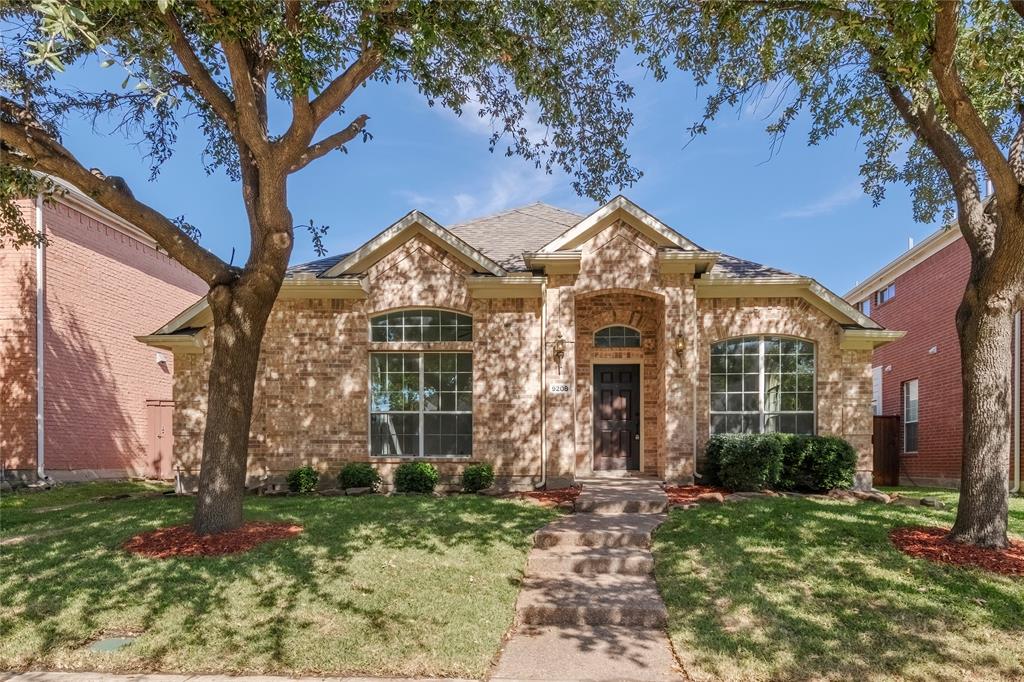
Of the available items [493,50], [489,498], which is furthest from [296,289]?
[493,50]

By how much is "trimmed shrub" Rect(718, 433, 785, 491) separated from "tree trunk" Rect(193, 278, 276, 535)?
7.96 metres

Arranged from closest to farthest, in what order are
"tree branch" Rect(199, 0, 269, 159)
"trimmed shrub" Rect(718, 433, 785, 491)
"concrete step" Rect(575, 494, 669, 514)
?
"tree branch" Rect(199, 0, 269, 159) → "concrete step" Rect(575, 494, 669, 514) → "trimmed shrub" Rect(718, 433, 785, 491)

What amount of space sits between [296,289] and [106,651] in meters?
7.54

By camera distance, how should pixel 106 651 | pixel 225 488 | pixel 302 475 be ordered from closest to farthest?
pixel 106 651
pixel 225 488
pixel 302 475

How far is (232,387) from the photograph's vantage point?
7.68 metres

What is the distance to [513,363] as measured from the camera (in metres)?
11.8

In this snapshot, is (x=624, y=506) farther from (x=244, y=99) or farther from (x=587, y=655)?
(x=244, y=99)

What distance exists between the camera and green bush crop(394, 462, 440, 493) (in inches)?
446

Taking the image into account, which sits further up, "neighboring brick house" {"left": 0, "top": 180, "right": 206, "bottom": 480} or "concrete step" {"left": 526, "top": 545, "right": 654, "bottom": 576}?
"neighboring brick house" {"left": 0, "top": 180, "right": 206, "bottom": 480}

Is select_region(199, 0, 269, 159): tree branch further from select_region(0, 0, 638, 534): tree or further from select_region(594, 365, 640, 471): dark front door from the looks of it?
select_region(594, 365, 640, 471): dark front door

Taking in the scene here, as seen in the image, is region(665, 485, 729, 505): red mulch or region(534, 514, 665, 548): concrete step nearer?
region(534, 514, 665, 548): concrete step

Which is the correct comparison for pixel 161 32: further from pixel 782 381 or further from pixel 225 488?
pixel 782 381

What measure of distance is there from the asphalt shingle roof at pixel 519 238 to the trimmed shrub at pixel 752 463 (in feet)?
10.4

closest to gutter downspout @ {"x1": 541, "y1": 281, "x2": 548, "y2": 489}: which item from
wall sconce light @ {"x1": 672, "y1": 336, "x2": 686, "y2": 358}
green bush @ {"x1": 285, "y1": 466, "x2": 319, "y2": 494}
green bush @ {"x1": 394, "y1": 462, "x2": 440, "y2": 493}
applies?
green bush @ {"x1": 394, "y1": 462, "x2": 440, "y2": 493}
